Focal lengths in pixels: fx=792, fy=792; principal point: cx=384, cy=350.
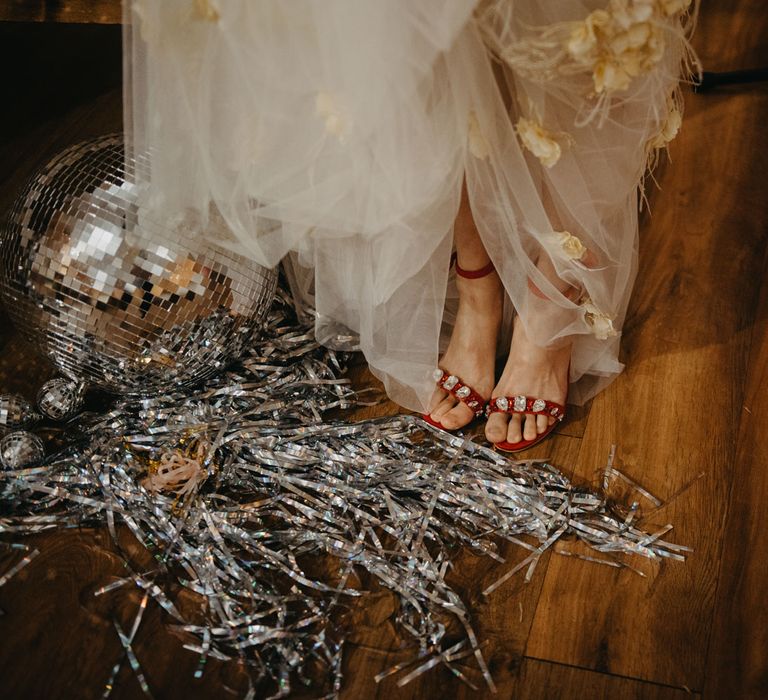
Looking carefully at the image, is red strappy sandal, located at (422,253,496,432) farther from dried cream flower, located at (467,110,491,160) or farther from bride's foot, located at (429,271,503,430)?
dried cream flower, located at (467,110,491,160)

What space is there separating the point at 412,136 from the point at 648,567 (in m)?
0.51

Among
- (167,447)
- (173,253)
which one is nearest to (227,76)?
(173,253)

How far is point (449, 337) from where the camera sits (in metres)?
1.11

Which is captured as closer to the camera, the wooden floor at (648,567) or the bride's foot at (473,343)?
the wooden floor at (648,567)

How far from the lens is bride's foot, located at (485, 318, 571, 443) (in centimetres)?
99

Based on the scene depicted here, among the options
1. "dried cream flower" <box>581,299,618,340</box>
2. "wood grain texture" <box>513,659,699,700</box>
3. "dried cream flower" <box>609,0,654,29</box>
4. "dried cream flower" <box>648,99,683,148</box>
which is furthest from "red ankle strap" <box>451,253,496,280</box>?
"wood grain texture" <box>513,659,699,700</box>

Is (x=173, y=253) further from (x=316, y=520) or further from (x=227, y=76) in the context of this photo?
(x=316, y=520)

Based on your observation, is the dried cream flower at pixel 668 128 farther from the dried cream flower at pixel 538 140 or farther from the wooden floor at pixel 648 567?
the wooden floor at pixel 648 567

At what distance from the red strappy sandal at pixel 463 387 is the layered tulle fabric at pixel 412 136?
4cm

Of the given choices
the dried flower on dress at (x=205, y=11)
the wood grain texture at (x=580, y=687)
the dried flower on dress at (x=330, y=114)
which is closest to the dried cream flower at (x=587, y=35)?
the dried flower on dress at (x=330, y=114)

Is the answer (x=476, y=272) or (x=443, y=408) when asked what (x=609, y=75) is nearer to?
(x=476, y=272)

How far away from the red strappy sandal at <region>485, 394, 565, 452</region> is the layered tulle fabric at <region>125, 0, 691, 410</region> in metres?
0.08

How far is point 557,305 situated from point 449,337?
19 centimetres

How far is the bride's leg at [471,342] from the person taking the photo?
3.32 feet
